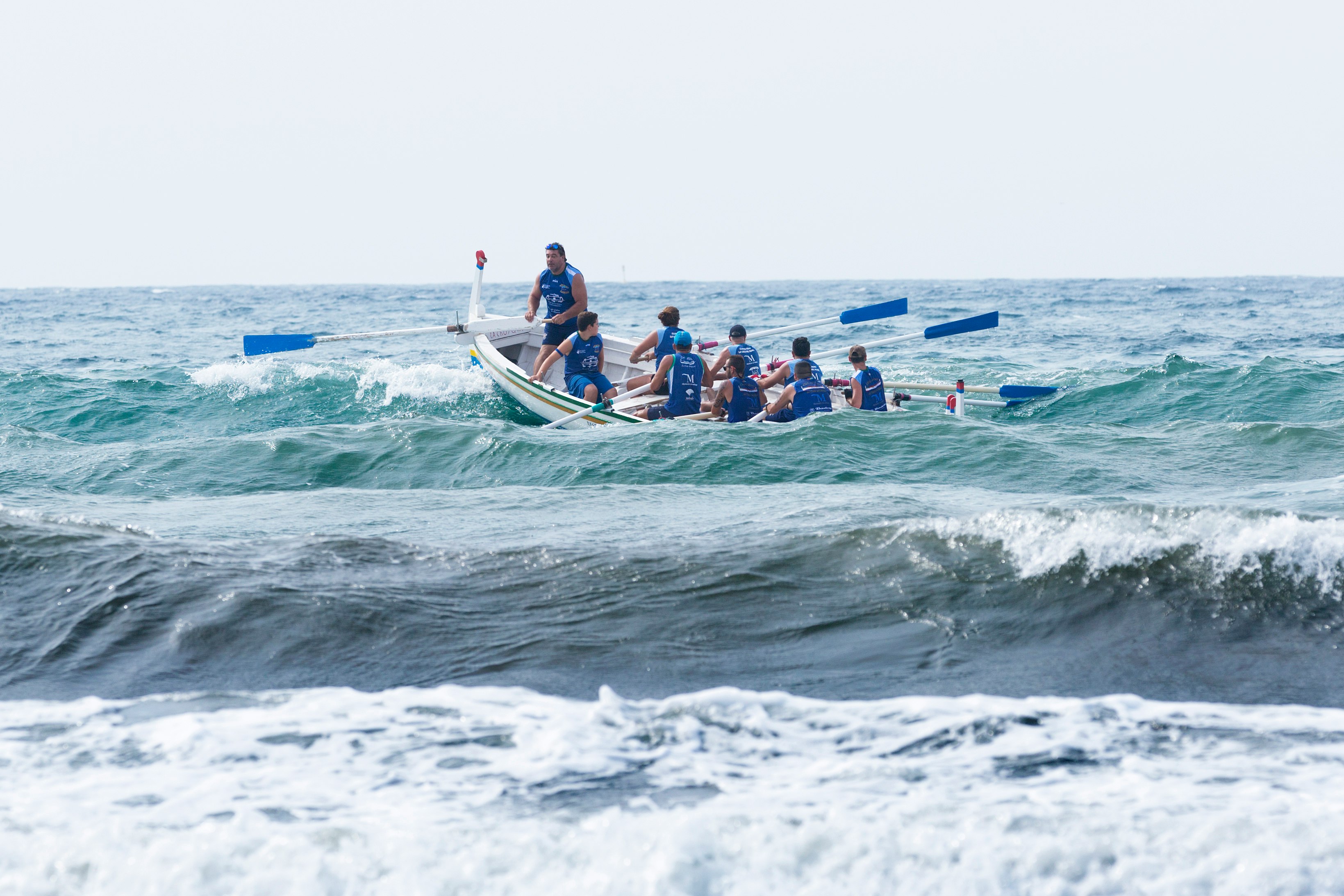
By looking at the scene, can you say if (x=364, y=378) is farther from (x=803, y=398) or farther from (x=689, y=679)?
(x=689, y=679)

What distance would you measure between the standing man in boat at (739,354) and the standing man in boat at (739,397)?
0.14 metres

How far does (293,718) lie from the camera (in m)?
4.34

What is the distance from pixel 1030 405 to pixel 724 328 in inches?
830

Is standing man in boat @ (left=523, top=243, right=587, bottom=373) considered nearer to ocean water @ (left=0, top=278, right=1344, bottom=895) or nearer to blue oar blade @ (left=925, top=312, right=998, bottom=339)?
ocean water @ (left=0, top=278, right=1344, bottom=895)

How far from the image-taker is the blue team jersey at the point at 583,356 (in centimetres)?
1293

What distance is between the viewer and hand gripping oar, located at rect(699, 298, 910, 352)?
14.9 m

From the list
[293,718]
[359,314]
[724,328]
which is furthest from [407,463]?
[359,314]

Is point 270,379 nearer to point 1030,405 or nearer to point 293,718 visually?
point 1030,405

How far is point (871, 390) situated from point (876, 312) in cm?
354

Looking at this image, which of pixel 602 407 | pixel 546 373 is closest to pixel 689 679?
pixel 602 407

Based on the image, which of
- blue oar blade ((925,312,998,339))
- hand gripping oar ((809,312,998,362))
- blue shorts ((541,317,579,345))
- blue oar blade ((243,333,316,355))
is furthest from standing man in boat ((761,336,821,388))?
blue oar blade ((243,333,316,355))

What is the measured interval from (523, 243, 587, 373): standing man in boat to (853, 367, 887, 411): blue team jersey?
3485 mm

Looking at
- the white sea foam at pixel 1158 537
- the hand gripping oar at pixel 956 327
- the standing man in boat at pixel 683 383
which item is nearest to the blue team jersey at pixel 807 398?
the standing man in boat at pixel 683 383

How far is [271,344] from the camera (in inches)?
607
